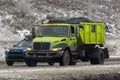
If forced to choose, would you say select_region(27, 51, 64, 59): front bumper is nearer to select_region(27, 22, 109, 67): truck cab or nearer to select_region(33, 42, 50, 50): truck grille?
select_region(27, 22, 109, 67): truck cab

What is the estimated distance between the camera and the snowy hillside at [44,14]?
4972 centimetres

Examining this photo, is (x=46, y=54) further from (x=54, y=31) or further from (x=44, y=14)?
(x=44, y=14)

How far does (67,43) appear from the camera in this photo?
Result: 28984 mm

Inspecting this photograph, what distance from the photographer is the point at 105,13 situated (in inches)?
2383

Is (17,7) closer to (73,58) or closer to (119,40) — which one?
(119,40)

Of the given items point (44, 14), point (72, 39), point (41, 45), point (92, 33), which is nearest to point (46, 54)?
point (41, 45)

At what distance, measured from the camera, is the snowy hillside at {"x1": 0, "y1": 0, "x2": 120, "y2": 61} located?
4972cm

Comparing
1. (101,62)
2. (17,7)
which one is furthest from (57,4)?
(101,62)

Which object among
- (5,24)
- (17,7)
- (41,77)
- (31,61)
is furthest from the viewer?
(17,7)

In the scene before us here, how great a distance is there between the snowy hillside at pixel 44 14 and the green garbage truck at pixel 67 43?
507 inches

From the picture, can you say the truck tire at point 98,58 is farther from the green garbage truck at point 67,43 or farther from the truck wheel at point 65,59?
the truck wheel at point 65,59

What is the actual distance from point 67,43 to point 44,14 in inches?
1019

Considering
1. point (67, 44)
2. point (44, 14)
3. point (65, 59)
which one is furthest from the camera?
point (44, 14)

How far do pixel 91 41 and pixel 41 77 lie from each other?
40.6 ft
